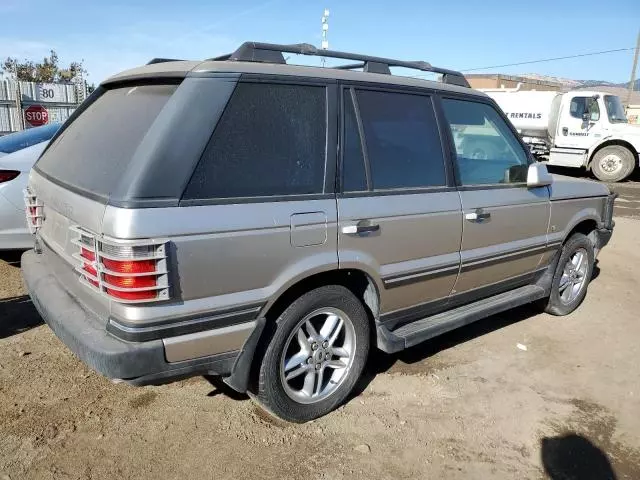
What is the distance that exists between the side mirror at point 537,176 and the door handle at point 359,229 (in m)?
1.52

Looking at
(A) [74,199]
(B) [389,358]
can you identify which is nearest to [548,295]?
(B) [389,358]

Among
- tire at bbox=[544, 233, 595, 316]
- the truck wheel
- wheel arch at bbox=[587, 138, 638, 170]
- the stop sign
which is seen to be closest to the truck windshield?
wheel arch at bbox=[587, 138, 638, 170]

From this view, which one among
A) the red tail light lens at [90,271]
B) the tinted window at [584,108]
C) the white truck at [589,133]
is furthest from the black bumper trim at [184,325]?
the tinted window at [584,108]

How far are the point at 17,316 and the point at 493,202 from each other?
3762mm

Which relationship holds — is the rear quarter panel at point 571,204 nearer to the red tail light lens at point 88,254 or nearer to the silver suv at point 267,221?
the silver suv at point 267,221

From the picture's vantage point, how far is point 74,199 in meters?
2.61

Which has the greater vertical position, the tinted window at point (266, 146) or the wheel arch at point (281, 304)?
the tinted window at point (266, 146)

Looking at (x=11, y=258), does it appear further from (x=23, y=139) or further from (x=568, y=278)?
(x=568, y=278)

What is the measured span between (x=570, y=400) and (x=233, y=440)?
7.07 ft

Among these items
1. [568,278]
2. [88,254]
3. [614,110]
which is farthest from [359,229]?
[614,110]

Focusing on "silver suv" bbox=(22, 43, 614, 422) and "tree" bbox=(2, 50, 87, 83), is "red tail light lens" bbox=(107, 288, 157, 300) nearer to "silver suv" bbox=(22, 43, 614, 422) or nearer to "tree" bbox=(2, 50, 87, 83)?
"silver suv" bbox=(22, 43, 614, 422)

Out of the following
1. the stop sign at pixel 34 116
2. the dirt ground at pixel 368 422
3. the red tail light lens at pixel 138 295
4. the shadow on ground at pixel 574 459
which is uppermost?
the stop sign at pixel 34 116

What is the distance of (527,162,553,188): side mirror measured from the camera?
384cm

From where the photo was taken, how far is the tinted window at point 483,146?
144 inches
